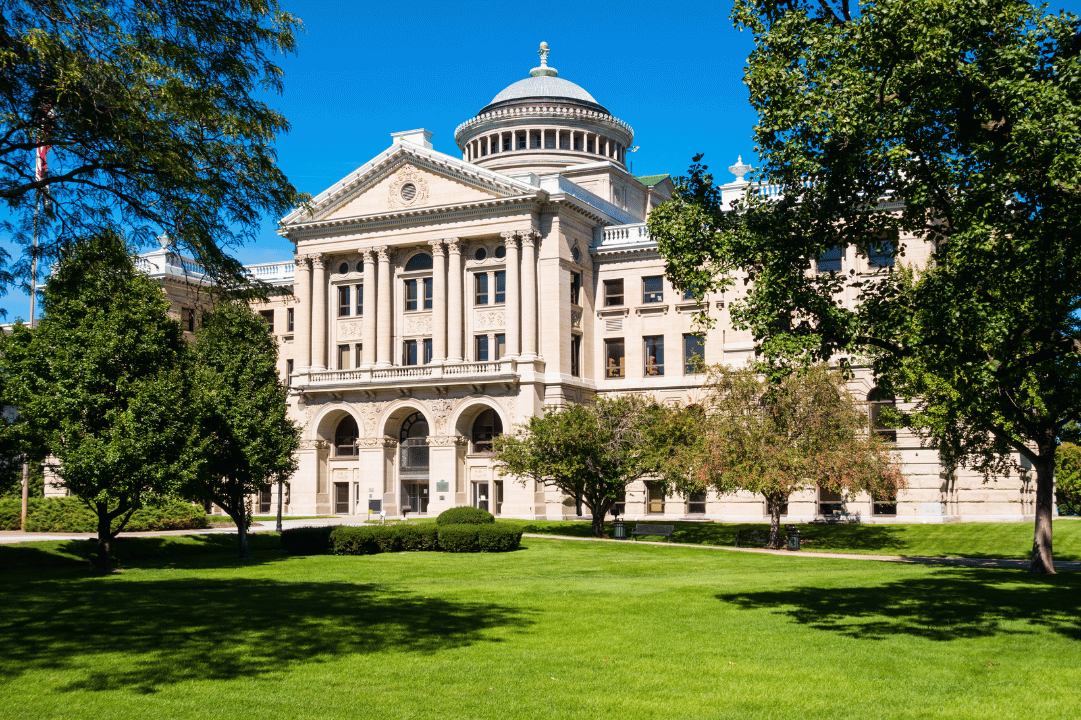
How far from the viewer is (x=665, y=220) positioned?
21.4m

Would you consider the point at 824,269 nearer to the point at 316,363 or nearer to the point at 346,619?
the point at 316,363

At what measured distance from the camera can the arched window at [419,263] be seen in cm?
6844

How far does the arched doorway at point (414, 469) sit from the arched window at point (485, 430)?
3269 millimetres

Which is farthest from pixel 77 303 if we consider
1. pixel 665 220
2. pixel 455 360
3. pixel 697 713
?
pixel 455 360

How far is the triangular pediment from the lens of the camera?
64938 mm

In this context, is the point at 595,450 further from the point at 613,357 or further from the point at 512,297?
→ the point at 613,357

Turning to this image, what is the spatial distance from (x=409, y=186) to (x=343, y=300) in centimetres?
935

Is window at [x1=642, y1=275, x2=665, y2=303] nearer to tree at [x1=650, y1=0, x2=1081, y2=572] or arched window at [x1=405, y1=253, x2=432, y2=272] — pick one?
arched window at [x1=405, y1=253, x2=432, y2=272]

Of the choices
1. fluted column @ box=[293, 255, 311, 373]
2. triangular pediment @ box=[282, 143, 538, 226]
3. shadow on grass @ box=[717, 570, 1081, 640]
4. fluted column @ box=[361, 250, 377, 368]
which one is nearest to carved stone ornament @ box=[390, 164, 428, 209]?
triangular pediment @ box=[282, 143, 538, 226]

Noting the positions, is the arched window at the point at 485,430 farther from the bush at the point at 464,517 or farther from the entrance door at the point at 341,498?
the bush at the point at 464,517

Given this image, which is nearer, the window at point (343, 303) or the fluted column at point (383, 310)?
the fluted column at point (383, 310)

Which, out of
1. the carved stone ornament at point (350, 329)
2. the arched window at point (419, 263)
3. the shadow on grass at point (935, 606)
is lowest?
the shadow on grass at point (935, 606)

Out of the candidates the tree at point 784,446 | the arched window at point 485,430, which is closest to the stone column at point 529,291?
the arched window at point 485,430

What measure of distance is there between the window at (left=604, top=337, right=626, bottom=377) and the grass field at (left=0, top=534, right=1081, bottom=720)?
39.8 metres
